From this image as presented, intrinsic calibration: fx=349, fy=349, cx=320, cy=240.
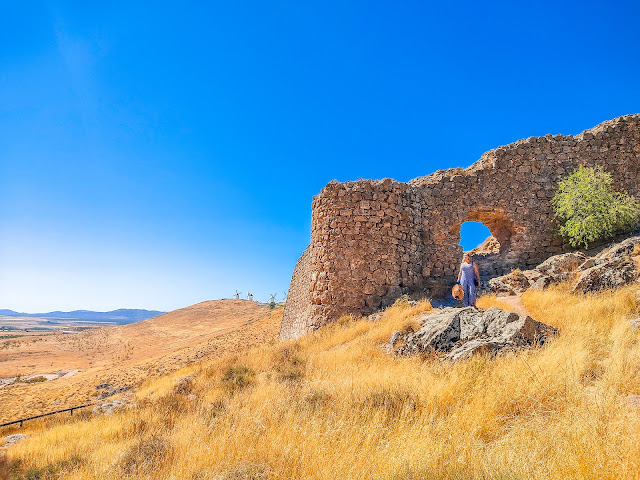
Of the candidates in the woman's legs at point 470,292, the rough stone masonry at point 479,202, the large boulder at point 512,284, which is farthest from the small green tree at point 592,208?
the woman's legs at point 470,292

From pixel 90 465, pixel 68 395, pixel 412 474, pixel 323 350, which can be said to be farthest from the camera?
pixel 68 395

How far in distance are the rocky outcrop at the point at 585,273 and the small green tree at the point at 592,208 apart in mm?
1464

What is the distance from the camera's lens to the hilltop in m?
18.0

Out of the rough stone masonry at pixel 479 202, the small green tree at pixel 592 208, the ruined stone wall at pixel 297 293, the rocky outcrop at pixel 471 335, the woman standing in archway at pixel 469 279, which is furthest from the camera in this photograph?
the ruined stone wall at pixel 297 293

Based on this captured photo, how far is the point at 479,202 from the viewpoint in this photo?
41.0ft

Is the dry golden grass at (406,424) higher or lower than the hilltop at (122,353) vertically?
higher

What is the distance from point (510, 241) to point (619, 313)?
7.08m

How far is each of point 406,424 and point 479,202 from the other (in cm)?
1059

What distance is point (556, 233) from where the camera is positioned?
40.5 ft

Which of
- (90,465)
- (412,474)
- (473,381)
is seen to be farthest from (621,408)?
(90,465)

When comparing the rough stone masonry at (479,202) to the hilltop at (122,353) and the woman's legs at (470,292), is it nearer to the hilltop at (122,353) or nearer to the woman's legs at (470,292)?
the woman's legs at (470,292)

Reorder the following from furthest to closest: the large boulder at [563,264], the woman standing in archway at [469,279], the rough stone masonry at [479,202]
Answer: the rough stone masonry at [479,202]
the large boulder at [563,264]
the woman standing in archway at [469,279]

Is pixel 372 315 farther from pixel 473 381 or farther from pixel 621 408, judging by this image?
pixel 621 408

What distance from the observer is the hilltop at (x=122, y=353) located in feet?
59.2
